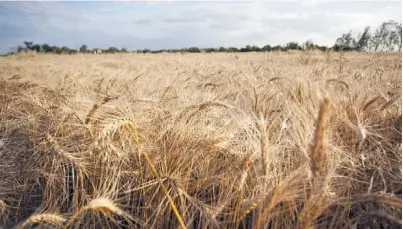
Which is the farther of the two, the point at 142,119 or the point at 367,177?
the point at 142,119

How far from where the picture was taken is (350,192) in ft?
4.51

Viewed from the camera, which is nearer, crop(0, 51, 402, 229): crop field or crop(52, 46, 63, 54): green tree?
crop(0, 51, 402, 229): crop field

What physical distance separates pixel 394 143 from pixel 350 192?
0.45 metres

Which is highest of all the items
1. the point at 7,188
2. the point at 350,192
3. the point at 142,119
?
the point at 142,119

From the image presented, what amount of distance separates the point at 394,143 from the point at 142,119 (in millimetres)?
1347

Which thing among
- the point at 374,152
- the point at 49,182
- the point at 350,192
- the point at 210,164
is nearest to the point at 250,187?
the point at 210,164

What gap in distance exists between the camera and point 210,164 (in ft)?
4.80

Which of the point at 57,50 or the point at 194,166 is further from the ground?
the point at 57,50

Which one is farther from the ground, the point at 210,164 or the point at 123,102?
the point at 123,102

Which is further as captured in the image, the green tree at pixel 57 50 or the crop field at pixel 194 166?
the green tree at pixel 57 50

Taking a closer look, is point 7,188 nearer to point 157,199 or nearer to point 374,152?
point 157,199

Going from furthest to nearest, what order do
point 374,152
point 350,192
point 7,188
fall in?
point 7,188, point 374,152, point 350,192

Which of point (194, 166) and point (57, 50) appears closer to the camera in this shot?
point (194, 166)

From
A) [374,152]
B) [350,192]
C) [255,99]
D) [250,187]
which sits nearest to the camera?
[250,187]
